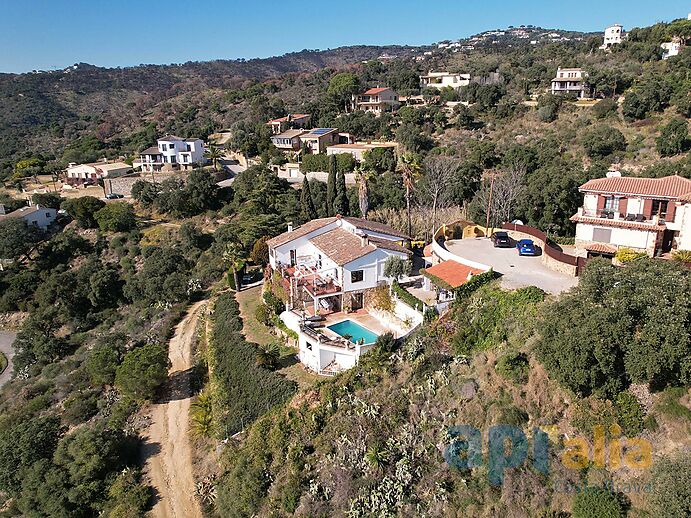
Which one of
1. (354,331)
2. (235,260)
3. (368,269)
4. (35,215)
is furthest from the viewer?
(35,215)

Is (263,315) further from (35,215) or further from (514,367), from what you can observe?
(35,215)

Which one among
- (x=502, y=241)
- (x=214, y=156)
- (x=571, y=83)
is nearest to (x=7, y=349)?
(x=214, y=156)

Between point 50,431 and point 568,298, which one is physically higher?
point 568,298

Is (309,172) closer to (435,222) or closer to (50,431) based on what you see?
(435,222)

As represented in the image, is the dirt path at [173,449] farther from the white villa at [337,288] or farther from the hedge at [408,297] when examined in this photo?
the hedge at [408,297]

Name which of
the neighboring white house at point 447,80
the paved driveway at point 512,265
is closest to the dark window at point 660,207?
the paved driveway at point 512,265

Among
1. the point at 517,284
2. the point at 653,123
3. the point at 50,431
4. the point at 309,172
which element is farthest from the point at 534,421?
the point at 653,123
